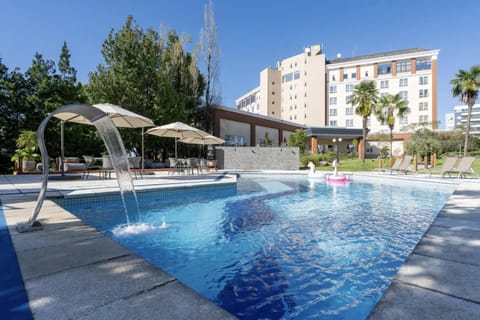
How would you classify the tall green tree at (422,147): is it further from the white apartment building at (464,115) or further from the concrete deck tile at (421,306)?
the white apartment building at (464,115)

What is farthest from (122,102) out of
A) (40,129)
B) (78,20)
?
(40,129)

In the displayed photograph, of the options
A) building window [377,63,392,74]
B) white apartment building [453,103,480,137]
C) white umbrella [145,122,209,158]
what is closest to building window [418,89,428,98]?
building window [377,63,392,74]

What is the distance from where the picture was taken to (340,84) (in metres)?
49.6

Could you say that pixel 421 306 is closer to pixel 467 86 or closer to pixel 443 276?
pixel 443 276

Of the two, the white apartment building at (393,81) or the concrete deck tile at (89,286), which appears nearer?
the concrete deck tile at (89,286)

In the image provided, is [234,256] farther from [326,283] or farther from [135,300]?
[135,300]

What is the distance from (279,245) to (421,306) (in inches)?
94.2

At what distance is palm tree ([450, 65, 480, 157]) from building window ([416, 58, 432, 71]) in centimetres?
2316

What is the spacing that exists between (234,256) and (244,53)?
2970cm

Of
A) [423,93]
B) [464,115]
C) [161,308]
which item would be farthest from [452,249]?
[464,115]

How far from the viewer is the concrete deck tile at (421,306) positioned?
1.58 metres

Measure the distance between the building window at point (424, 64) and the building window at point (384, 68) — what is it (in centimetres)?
428

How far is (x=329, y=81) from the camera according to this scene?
166 feet

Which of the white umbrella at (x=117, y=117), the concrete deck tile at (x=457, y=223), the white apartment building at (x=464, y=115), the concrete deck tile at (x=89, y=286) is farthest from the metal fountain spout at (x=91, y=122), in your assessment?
the white apartment building at (x=464, y=115)
